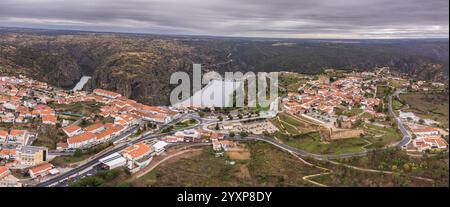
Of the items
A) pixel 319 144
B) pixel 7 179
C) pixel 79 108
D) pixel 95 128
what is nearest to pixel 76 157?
pixel 7 179

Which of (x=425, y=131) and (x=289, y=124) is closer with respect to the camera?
(x=425, y=131)

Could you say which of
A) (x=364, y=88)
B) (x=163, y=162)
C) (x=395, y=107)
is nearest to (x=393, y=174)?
(x=163, y=162)

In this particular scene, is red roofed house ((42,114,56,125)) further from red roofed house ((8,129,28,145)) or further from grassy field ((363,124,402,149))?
grassy field ((363,124,402,149))

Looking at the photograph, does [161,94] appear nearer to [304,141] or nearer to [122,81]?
[122,81]

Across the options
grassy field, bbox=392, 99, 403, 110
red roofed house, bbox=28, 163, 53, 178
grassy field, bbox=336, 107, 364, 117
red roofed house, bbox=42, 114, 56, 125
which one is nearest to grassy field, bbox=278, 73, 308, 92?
grassy field, bbox=336, 107, 364, 117

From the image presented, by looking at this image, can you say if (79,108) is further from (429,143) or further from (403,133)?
(429,143)
